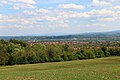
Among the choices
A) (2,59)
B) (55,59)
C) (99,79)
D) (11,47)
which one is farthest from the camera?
(11,47)

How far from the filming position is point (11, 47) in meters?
105

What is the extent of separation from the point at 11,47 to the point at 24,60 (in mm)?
22457

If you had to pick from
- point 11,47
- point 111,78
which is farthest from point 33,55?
point 111,78

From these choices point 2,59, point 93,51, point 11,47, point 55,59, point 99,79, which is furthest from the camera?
point 11,47

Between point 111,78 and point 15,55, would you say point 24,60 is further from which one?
point 111,78

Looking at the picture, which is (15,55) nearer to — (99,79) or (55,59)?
(55,59)

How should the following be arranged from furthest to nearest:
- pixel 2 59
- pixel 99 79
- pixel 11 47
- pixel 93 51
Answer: pixel 11 47
pixel 93 51
pixel 2 59
pixel 99 79

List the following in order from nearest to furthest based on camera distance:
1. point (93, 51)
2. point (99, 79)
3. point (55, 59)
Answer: point (99, 79)
point (55, 59)
point (93, 51)

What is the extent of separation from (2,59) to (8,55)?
3973 mm

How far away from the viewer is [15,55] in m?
85.1

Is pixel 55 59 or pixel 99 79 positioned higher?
pixel 99 79

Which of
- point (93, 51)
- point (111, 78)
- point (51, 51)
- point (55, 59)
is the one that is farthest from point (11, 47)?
point (111, 78)

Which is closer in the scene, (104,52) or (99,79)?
(99,79)

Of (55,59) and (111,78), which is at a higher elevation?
(111,78)
